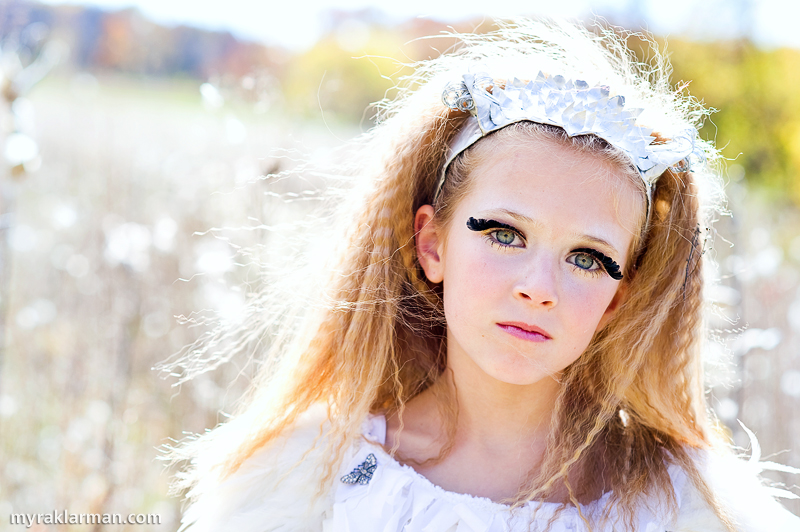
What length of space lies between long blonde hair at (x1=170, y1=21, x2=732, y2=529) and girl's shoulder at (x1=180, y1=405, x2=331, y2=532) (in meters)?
0.04

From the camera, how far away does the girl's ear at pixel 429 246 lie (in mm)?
1735

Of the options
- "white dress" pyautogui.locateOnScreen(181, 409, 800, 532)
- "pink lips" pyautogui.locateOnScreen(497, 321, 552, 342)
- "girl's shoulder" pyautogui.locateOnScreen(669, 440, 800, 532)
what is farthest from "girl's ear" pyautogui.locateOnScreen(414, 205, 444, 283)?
"girl's shoulder" pyautogui.locateOnScreen(669, 440, 800, 532)

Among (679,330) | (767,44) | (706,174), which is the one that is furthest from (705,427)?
(767,44)

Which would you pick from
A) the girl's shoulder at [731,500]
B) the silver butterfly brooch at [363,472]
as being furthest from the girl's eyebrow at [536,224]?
the silver butterfly brooch at [363,472]

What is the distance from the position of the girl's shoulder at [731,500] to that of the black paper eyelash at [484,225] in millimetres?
708

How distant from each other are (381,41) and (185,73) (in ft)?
16.5

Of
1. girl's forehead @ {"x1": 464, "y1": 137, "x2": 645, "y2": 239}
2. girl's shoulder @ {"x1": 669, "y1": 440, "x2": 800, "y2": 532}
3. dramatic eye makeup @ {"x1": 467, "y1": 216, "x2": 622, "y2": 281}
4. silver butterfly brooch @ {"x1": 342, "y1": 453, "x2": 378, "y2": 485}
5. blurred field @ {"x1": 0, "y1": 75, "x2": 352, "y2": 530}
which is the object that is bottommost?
blurred field @ {"x1": 0, "y1": 75, "x2": 352, "y2": 530}

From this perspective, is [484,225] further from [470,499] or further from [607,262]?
[470,499]

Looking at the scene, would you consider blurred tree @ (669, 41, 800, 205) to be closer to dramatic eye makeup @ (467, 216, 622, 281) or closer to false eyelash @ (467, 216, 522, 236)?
dramatic eye makeup @ (467, 216, 622, 281)

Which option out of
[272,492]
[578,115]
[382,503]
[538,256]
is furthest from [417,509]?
[578,115]

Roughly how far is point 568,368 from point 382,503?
0.58m

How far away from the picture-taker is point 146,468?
8.98 ft

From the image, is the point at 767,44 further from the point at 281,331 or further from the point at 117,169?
the point at 281,331

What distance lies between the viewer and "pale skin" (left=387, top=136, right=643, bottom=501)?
146cm
